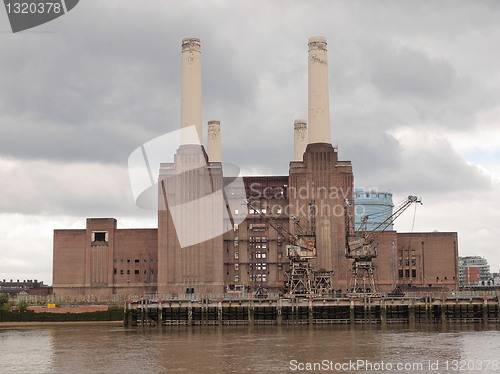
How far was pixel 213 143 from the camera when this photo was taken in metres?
131

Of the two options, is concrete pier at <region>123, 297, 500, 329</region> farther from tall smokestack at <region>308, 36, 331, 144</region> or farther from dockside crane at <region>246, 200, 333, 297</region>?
tall smokestack at <region>308, 36, 331, 144</region>

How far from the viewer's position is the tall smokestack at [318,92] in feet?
345

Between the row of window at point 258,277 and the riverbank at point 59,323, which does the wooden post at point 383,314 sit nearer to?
the riverbank at point 59,323

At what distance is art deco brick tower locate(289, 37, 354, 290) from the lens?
105125 mm

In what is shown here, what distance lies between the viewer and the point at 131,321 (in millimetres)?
81062

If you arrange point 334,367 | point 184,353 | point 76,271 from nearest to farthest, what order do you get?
1. point 334,367
2. point 184,353
3. point 76,271

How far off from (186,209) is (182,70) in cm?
2325

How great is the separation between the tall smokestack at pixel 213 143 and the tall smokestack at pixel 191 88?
2015 cm

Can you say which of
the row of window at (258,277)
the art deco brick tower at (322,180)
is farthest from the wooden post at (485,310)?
the row of window at (258,277)

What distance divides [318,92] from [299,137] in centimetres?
2589

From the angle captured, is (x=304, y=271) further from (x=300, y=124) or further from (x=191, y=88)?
(x=300, y=124)

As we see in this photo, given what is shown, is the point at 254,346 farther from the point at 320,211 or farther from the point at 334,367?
the point at 320,211

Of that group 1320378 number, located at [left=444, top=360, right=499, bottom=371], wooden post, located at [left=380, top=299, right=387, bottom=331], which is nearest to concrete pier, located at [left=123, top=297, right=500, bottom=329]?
wooden post, located at [left=380, top=299, right=387, bottom=331]

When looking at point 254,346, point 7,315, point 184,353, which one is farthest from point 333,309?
point 7,315
